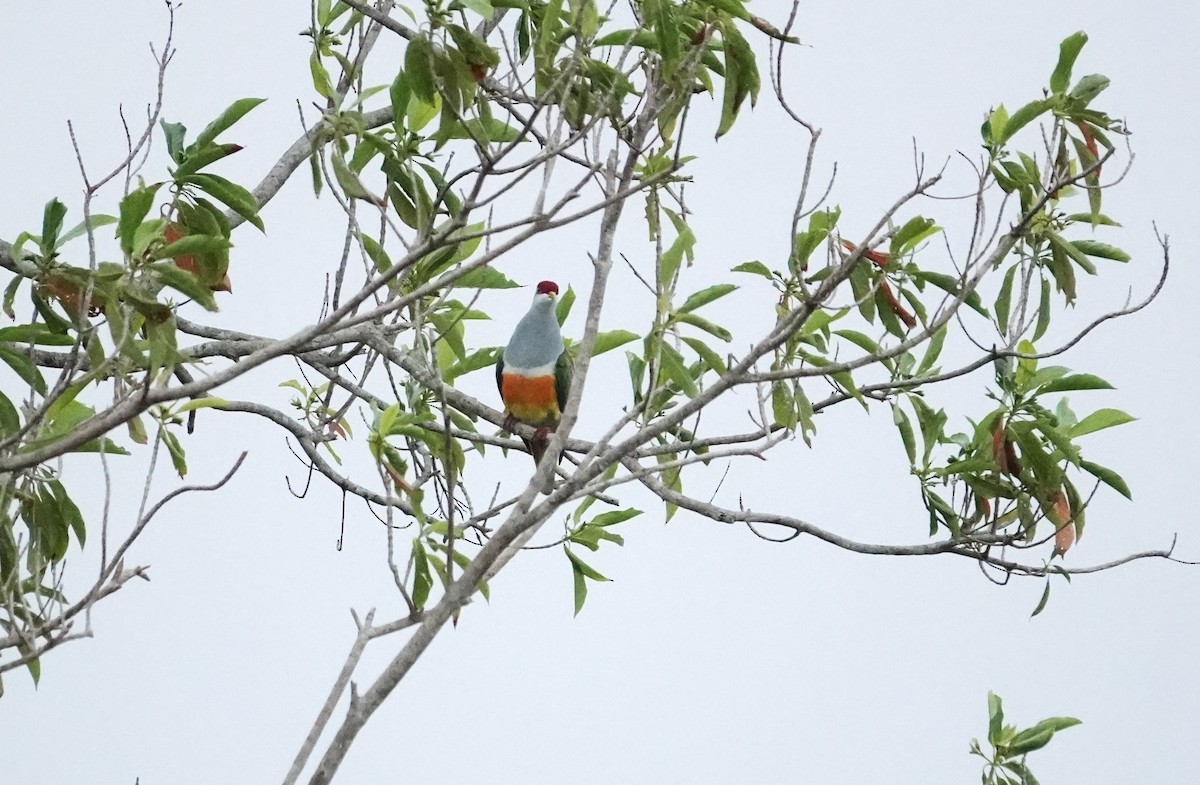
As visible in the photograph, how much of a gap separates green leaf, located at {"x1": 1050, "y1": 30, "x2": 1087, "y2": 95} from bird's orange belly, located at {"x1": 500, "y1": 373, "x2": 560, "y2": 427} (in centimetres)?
233

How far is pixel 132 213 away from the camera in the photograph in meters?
2.15

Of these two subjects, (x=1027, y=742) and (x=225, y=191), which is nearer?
(x=225, y=191)

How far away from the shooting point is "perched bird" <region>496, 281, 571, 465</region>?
4.77m

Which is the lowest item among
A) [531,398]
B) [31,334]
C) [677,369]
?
[31,334]

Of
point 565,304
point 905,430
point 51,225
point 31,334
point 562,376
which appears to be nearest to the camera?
point 51,225

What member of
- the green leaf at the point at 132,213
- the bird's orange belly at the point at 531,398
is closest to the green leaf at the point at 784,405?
the green leaf at the point at 132,213

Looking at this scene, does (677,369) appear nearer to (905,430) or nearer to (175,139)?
(905,430)

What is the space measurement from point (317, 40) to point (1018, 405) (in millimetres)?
1940

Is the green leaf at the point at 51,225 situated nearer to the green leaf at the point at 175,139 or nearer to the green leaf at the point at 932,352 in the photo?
the green leaf at the point at 175,139

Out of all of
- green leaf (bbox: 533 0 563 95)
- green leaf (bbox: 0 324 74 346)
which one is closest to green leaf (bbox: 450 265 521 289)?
green leaf (bbox: 533 0 563 95)

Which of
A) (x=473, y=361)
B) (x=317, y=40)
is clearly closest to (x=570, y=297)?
(x=473, y=361)

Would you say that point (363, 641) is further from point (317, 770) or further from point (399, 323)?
point (399, 323)

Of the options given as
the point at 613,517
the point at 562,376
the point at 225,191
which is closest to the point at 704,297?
the point at 613,517

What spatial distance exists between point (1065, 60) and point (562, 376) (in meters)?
2.34
